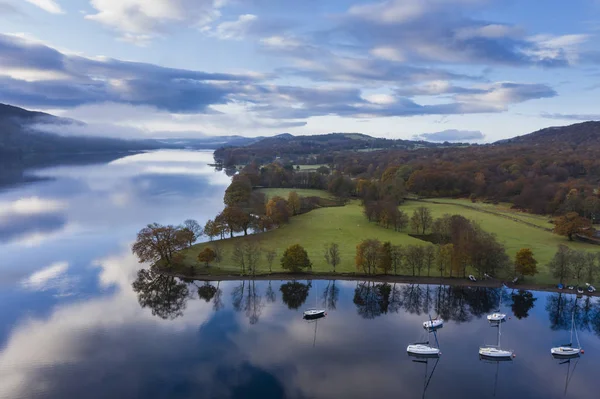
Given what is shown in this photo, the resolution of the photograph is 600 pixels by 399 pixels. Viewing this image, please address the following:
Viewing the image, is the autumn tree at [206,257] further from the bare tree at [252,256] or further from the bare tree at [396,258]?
the bare tree at [396,258]

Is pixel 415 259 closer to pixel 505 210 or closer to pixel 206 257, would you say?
pixel 206 257

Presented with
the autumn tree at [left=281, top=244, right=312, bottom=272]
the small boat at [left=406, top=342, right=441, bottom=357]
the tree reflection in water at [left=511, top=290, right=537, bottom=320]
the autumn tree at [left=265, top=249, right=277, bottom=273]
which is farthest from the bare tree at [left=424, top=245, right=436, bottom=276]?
the autumn tree at [left=265, top=249, right=277, bottom=273]

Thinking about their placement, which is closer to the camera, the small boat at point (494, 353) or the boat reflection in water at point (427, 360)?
the boat reflection in water at point (427, 360)

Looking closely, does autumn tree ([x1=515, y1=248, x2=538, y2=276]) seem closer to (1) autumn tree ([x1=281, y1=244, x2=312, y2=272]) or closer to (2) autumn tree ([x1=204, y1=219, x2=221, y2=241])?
(1) autumn tree ([x1=281, y1=244, x2=312, y2=272])

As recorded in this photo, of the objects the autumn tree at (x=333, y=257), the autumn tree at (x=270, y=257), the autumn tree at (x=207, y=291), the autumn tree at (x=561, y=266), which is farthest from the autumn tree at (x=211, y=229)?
the autumn tree at (x=561, y=266)

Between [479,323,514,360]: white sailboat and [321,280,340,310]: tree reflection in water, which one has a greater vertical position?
[321,280,340,310]: tree reflection in water
